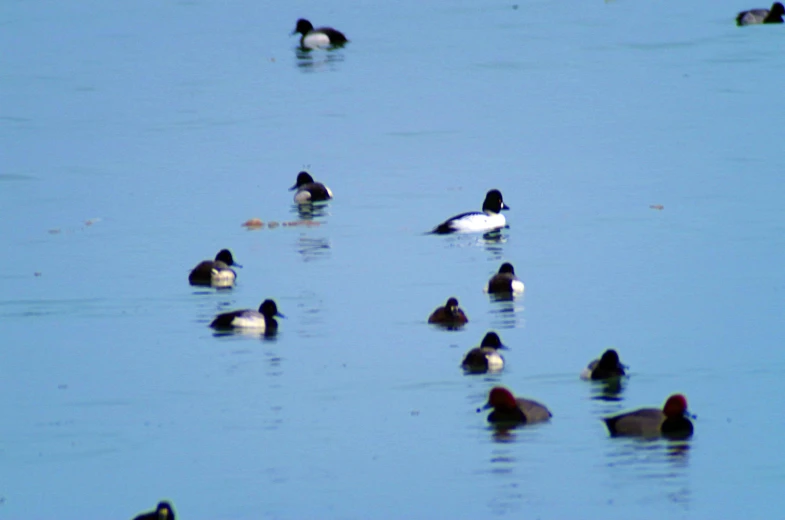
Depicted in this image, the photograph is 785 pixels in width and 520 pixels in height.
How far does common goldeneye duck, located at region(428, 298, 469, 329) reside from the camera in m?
18.9

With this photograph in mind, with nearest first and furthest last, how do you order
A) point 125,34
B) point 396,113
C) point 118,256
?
point 118,256 < point 396,113 < point 125,34

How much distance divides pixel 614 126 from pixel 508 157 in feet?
13.7

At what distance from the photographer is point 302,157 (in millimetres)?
34156

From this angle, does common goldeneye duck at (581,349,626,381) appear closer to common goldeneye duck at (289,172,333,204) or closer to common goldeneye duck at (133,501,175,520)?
common goldeneye duck at (133,501,175,520)

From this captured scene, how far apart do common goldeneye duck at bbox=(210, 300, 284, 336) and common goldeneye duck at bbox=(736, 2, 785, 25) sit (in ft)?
114

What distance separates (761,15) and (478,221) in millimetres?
27699

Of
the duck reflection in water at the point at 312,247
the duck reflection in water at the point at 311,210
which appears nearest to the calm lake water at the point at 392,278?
the duck reflection in water at the point at 312,247

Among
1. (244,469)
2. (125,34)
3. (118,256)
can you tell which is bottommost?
(244,469)

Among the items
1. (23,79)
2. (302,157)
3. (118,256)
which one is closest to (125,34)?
(23,79)

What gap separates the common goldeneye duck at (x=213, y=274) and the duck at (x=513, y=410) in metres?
7.73

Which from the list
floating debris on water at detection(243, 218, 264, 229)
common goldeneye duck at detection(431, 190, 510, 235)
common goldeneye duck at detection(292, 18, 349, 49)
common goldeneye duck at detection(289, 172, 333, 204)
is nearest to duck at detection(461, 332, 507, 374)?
common goldeneye duck at detection(431, 190, 510, 235)

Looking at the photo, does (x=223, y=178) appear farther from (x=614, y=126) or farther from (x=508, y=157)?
(x=614, y=126)

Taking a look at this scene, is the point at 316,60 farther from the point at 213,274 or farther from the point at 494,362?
the point at 494,362

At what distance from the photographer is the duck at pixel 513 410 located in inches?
585
